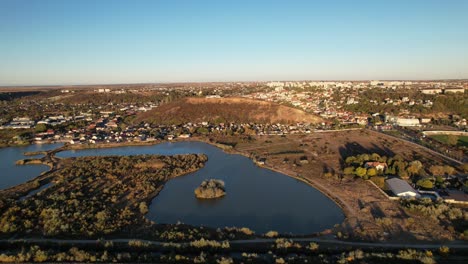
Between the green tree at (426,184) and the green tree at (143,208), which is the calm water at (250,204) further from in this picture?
the green tree at (426,184)

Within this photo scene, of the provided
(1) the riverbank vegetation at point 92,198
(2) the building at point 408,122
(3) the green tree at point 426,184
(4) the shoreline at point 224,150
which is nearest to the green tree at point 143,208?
(1) the riverbank vegetation at point 92,198

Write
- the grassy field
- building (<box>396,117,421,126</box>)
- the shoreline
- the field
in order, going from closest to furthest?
the field < the shoreline < the grassy field < building (<box>396,117,421,126</box>)

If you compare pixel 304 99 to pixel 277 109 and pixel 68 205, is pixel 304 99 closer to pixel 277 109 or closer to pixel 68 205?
pixel 277 109

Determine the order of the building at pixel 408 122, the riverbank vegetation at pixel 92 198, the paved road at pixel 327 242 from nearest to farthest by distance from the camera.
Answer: the paved road at pixel 327 242 → the riverbank vegetation at pixel 92 198 → the building at pixel 408 122

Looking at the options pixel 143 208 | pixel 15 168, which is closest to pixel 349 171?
pixel 143 208

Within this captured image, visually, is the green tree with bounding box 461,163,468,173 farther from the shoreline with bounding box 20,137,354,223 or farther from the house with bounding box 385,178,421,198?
the shoreline with bounding box 20,137,354,223

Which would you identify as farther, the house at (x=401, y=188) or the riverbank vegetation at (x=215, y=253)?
the house at (x=401, y=188)

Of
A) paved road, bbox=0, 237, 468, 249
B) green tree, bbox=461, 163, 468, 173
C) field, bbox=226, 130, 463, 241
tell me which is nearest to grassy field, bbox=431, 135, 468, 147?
field, bbox=226, 130, 463, 241
